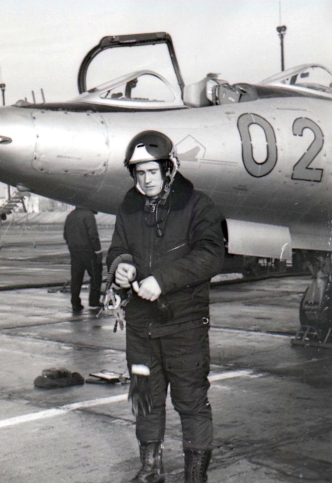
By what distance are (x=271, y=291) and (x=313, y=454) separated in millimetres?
9960

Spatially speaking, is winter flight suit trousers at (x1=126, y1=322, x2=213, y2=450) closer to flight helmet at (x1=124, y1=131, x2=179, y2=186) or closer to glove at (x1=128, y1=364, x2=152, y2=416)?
glove at (x1=128, y1=364, x2=152, y2=416)

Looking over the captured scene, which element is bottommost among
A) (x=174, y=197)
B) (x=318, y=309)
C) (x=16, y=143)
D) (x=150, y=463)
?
(x=318, y=309)

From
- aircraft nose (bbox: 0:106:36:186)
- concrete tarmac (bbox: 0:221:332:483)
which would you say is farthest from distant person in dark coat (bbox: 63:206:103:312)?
aircraft nose (bbox: 0:106:36:186)

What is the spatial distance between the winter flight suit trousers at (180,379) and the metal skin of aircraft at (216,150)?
236 cm

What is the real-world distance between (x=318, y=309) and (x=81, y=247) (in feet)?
15.7

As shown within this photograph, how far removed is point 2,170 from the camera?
228 inches

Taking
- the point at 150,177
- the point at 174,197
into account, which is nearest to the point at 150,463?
the point at 174,197

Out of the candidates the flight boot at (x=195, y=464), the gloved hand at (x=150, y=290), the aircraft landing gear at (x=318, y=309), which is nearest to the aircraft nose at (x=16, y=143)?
the gloved hand at (x=150, y=290)

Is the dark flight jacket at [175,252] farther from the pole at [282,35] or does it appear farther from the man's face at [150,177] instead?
the pole at [282,35]

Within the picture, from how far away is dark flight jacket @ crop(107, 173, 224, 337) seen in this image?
148 inches

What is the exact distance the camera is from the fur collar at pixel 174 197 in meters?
3.91

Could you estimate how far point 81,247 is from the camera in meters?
11.7

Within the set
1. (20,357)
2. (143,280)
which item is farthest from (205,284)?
(20,357)

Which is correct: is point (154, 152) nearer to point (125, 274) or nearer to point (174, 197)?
point (174, 197)
